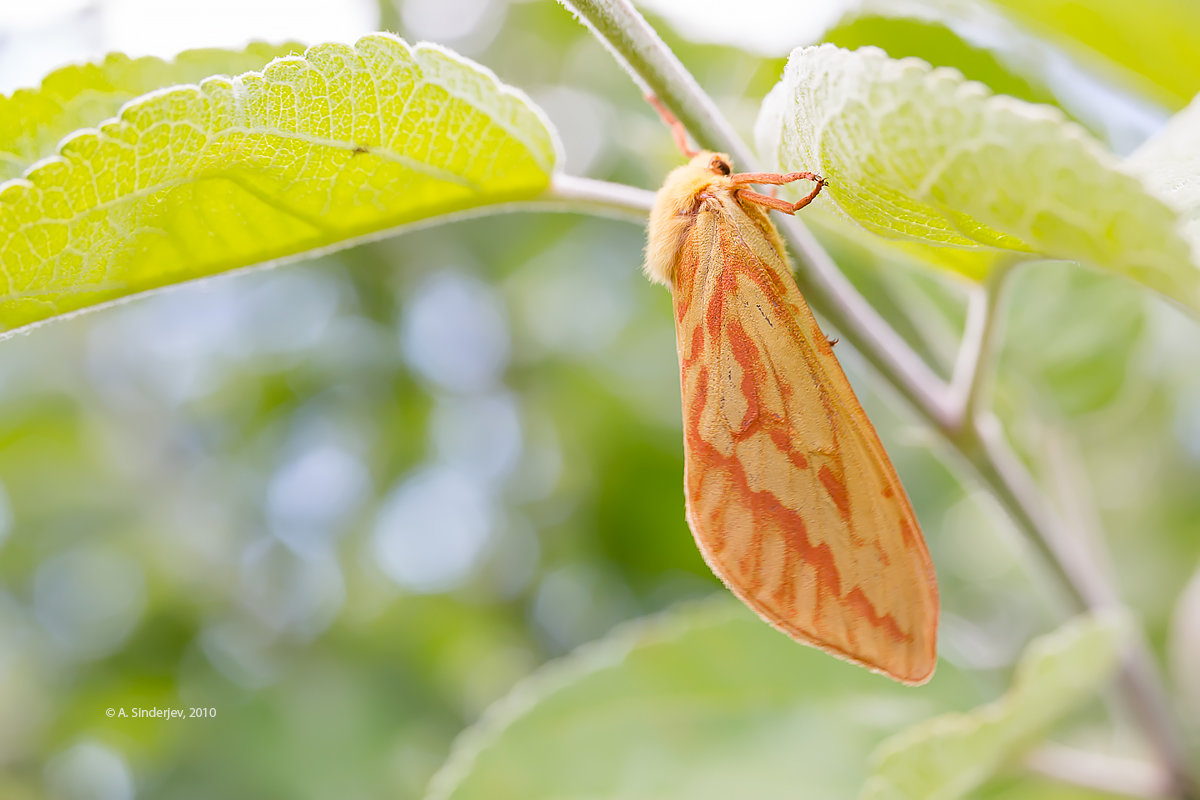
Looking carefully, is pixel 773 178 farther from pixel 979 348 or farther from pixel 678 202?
pixel 979 348

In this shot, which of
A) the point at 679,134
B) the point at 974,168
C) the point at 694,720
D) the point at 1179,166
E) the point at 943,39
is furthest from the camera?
the point at 694,720

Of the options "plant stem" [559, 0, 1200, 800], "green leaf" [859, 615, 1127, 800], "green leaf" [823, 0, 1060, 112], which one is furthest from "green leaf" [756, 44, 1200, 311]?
"green leaf" [823, 0, 1060, 112]

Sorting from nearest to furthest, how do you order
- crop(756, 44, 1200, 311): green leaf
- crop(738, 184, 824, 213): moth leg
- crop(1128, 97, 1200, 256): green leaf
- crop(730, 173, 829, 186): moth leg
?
crop(756, 44, 1200, 311): green leaf, crop(1128, 97, 1200, 256): green leaf, crop(730, 173, 829, 186): moth leg, crop(738, 184, 824, 213): moth leg

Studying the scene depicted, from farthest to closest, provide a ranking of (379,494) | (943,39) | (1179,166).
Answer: (379,494) → (943,39) → (1179,166)

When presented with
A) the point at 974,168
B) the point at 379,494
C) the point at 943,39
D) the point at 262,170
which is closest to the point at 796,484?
the point at 974,168

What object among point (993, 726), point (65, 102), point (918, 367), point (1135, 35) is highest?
point (65, 102)

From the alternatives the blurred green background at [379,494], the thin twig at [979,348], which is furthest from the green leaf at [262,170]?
the blurred green background at [379,494]

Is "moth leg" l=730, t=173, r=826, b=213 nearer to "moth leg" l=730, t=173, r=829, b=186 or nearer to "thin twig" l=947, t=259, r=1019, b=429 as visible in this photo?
"moth leg" l=730, t=173, r=829, b=186

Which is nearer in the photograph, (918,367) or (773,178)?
(773,178)

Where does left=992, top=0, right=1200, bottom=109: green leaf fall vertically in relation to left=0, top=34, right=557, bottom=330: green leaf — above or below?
below
